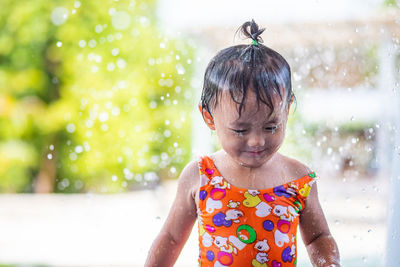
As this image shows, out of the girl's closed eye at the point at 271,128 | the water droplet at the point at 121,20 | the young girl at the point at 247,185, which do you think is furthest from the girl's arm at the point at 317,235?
the water droplet at the point at 121,20

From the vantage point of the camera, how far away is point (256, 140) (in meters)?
1.41

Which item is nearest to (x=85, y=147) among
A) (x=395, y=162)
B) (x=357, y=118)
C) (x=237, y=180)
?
(x=357, y=118)

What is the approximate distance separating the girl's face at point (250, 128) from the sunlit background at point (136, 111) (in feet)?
8.93

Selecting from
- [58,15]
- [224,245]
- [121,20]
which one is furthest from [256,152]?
[58,15]

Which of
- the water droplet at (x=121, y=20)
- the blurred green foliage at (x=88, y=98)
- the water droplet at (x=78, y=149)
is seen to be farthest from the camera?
the water droplet at (x=78, y=149)

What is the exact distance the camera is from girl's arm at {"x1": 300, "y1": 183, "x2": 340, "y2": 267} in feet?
5.06

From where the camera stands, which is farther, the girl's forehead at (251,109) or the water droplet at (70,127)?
the water droplet at (70,127)

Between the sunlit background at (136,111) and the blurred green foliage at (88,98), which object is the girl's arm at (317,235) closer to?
the sunlit background at (136,111)

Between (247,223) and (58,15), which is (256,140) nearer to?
(247,223)

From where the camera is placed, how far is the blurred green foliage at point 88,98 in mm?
6617

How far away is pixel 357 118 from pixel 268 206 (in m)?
8.52

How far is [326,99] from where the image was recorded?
908cm

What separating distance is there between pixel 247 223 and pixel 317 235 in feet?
0.74

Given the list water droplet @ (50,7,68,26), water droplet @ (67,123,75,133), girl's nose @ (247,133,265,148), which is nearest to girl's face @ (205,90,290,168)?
girl's nose @ (247,133,265,148)
